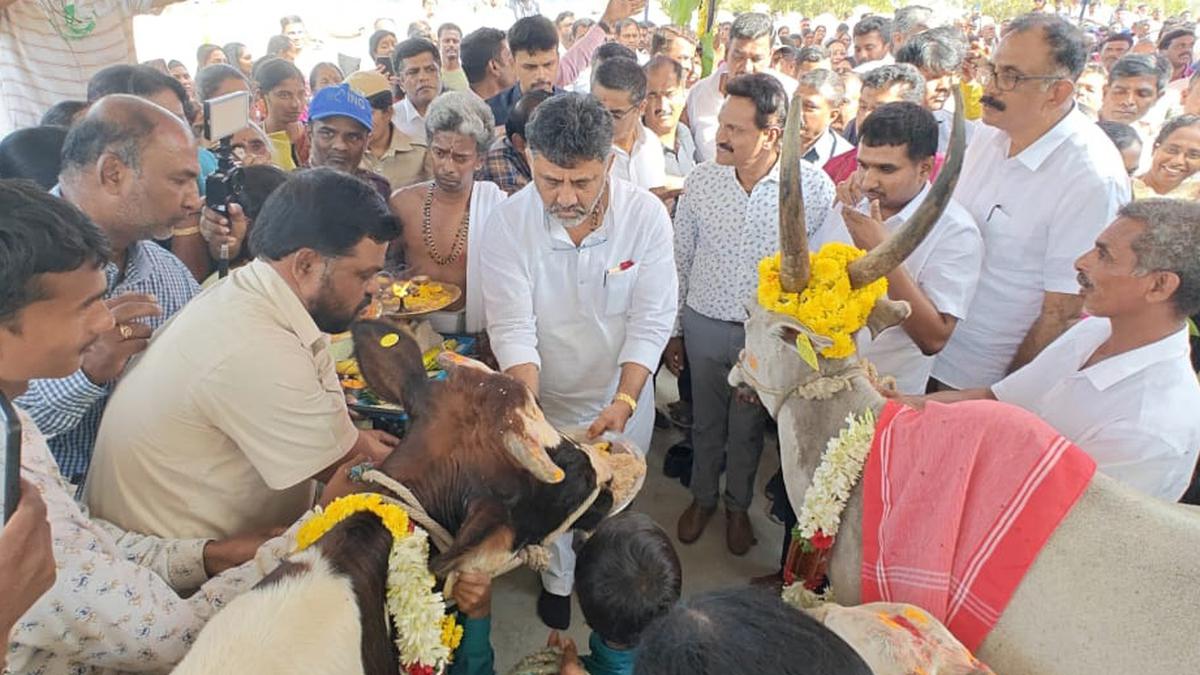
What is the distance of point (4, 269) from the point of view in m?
1.59

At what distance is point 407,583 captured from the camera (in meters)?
1.82

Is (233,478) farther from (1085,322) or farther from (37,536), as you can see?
(1085,322)

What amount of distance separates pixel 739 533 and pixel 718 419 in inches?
27.0

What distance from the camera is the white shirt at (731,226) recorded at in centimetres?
382

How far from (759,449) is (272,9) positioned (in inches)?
796

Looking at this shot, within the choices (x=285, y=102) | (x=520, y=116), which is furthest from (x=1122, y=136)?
(x=285, y=102)

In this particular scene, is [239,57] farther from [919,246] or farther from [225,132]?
[919,246]

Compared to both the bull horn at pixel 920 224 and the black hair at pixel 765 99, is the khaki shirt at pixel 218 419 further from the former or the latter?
the black hair at pixel 765 99

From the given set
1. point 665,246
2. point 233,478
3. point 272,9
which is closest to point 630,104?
point 665,246

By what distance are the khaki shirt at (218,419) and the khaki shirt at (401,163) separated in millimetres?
3165

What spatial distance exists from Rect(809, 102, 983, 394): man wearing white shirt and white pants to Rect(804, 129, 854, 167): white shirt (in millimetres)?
1556

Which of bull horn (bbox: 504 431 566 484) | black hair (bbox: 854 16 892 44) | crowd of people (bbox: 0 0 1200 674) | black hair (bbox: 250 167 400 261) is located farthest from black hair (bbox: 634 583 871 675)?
black hair (bbox: 854 16 892 44)

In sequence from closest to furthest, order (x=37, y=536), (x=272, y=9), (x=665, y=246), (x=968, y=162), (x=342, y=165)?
1. (x=37, y=536)
2. (x=665, y=246)
3. (x=968, y=162)
4. (x=342, y=165)
5. (x=272, y=9)

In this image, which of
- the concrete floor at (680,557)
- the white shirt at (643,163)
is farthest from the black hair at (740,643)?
the white shirt at (643,163)
